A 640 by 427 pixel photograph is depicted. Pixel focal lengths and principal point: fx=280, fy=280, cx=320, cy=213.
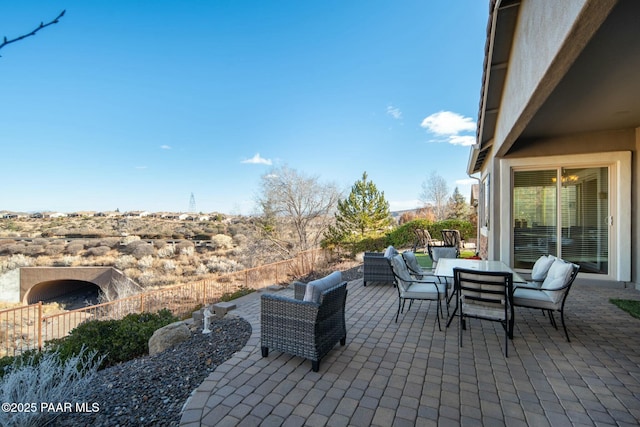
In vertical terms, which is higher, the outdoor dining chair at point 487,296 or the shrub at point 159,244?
the outdoor dining chair at point 487,296

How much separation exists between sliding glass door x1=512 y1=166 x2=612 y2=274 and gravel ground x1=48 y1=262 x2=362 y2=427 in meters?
6.46

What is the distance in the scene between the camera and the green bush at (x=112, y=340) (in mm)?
3883

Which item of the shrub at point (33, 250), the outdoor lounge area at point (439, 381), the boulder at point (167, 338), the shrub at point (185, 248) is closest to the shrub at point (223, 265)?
the shrub at point (185, 248)

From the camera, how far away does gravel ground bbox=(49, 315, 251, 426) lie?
214 centimetres

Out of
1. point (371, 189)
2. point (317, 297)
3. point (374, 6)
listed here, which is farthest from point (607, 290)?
point (371, 189)

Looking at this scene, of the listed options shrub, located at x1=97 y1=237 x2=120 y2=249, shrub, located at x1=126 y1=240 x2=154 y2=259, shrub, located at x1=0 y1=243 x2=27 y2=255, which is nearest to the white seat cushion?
shrub, located at x1=126 y1=240 x2=154 y2=259

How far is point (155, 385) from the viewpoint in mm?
2592

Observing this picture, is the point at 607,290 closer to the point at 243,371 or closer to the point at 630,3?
the point at 630,3

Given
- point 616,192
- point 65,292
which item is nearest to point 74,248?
point 65,292

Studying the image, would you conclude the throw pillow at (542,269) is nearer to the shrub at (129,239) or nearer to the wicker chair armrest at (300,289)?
the wicker chair armrest at (300,289)

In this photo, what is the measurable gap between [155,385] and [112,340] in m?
2.05

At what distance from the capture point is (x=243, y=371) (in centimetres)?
278

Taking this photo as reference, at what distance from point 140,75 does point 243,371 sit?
11.1 metres

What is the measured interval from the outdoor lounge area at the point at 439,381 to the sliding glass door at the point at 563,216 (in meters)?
2.62
